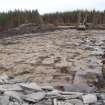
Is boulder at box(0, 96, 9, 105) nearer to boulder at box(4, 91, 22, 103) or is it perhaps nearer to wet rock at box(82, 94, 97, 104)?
boulder at box(4, 91, 22, 103)

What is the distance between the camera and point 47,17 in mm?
17625

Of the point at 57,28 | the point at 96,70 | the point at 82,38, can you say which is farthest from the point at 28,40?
the point at 96,70

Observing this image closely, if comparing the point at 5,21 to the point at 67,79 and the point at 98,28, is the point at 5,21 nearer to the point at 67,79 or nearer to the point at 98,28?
the point at 98,28

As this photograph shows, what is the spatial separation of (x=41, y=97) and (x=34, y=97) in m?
0.11

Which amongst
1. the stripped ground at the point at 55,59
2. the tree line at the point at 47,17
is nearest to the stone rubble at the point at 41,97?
the stripped ground at the point at 55,59

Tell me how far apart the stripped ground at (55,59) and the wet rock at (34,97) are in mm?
1262

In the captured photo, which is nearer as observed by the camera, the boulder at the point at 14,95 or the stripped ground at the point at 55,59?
the boulder at the point at 14,95

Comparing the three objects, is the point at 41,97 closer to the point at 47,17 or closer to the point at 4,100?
the point at 4,100

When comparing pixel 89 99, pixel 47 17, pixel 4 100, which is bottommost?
pixel 89 99

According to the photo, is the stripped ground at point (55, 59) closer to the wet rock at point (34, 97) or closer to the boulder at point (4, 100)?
the wet rock at point (34, 97)

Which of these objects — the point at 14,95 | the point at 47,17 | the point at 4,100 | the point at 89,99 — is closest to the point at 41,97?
the point at 14,95

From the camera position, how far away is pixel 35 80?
22.3 feet

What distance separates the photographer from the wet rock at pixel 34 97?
5199mm

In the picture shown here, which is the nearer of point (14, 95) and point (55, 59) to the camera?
point (14, 95)
